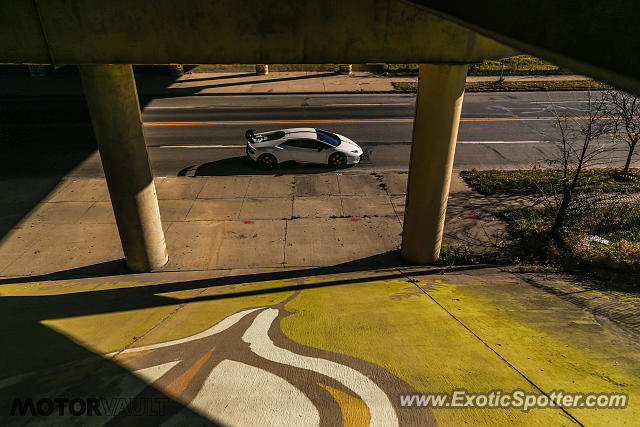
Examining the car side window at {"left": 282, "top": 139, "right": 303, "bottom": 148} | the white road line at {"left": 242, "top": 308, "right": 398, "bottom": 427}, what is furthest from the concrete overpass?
the car side window at {"left": 282, "top": 139, "right": 303, "bottom": 148}

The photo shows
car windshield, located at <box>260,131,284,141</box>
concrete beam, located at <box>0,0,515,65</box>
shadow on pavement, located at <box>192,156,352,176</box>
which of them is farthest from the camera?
car windshield, located at <box>260,131,284,141</box>

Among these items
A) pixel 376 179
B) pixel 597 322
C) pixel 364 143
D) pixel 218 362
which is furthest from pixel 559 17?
pixel 364 143

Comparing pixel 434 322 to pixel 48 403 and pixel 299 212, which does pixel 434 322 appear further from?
pixel 299 212

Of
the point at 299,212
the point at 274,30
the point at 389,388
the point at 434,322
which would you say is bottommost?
the point at 299,212

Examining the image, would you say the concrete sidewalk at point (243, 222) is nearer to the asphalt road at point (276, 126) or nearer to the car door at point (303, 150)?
the car door at point (303, 150)

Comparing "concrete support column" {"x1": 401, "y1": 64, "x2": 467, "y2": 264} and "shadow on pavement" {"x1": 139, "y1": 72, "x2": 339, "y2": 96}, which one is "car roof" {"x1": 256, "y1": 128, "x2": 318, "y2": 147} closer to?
"concrete support column" {"x1": 401, "y1": 64, "x2": 467, "y2": 264}

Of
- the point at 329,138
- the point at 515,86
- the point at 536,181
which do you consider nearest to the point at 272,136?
the point at 329,138

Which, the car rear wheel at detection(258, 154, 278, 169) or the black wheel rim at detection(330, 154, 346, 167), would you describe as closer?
the car rear wheel at detection(258, 154, 278, 169)

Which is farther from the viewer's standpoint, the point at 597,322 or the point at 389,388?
the point at 597,322
